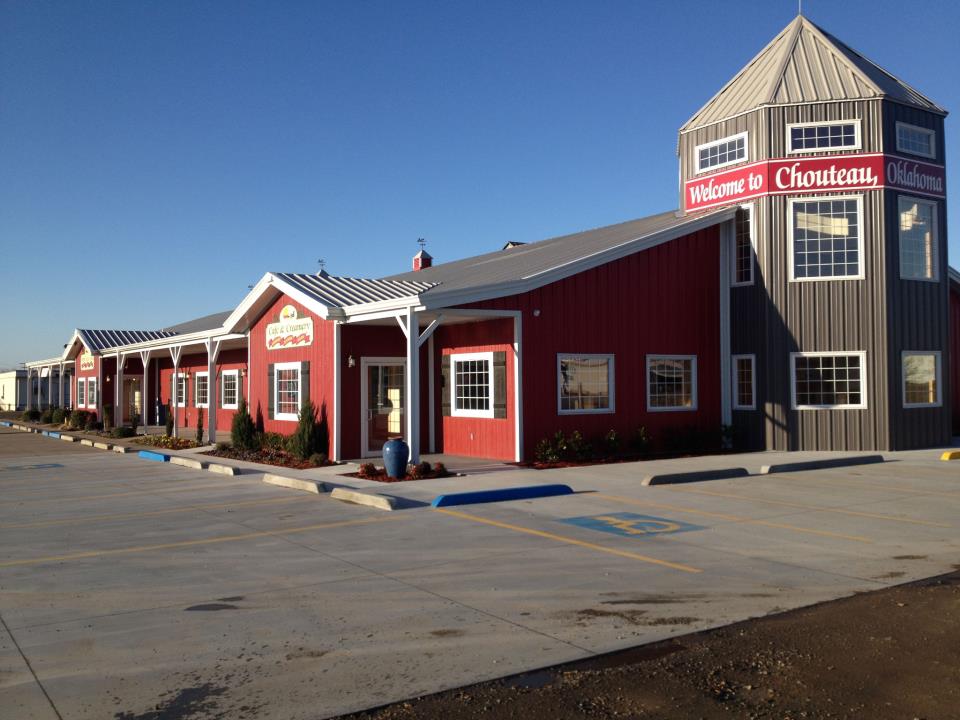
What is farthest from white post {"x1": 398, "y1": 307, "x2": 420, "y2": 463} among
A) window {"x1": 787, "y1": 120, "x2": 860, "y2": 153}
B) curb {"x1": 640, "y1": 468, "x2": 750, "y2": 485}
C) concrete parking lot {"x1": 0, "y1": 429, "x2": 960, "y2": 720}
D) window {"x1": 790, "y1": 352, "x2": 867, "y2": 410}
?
window {"x1": 787, "y1": 120, "x2": 860, "y2": 153}

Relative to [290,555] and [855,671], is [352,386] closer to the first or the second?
[290,555]

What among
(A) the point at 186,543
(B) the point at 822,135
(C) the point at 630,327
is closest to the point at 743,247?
(B) the point at 822,135

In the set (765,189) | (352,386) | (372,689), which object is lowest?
(372,689)

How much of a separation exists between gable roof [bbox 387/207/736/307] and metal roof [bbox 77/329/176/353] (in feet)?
65.3

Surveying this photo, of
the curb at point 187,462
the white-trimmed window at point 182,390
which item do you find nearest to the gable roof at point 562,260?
the curb at point 187,462

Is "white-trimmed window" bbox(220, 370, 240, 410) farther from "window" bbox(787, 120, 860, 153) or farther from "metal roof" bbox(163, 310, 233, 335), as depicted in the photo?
"window" bbox(787, 120, 860, 153)

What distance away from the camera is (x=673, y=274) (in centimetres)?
2112

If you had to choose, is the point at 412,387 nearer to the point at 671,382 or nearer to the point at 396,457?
the point at 396,457

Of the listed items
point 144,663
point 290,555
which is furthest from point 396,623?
point 290,555

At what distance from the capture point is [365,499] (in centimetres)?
1312

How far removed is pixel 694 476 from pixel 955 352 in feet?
43.2

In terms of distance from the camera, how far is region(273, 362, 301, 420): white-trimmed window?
70.4 feet

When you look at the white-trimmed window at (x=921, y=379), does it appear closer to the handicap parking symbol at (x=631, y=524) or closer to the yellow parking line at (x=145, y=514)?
the handicap parking symbol at (x=631, y=524)

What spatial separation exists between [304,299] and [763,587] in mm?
14202
